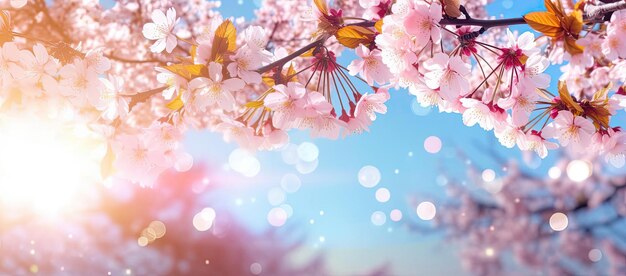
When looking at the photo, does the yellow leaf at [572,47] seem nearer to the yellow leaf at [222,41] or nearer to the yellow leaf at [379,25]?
the yellow leaf at [379,25]

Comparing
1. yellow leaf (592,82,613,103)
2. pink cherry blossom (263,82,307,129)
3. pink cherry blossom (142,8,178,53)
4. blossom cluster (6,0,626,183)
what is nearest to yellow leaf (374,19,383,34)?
blossom cluster (6,0,626,183)

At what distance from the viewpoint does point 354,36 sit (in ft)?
6.04

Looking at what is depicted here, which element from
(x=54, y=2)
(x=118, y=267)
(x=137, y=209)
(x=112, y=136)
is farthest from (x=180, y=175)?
(x=112, y=136)

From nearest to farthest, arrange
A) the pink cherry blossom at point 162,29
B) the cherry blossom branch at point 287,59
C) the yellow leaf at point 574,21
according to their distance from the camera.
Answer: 1. the yellow leaf at point 574,21
2. the cherry blossom branch at point 287,59
3. the pink cherry blossom at point 162,29

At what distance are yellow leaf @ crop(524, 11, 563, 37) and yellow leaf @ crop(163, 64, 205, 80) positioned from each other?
1.02 m

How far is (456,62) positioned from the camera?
1.80 m

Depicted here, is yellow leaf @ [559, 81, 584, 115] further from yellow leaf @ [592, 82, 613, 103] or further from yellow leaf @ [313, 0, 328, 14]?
yellow leaf @ [313, 0, 328, 14]

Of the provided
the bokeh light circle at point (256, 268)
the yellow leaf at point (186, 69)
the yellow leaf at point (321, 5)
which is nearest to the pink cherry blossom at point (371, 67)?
the yellow leaf at point (321, 5)

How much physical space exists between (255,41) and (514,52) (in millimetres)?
864

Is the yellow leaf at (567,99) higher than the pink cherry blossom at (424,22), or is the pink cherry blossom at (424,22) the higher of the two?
the pink cherry blossom at (424,22)

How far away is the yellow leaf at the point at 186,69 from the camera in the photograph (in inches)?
67.7

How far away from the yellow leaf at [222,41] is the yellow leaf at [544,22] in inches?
35.8

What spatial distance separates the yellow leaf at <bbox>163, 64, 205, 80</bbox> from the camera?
172 cm

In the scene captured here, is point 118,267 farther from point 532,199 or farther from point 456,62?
point 456,62
